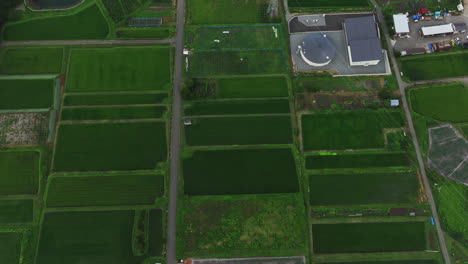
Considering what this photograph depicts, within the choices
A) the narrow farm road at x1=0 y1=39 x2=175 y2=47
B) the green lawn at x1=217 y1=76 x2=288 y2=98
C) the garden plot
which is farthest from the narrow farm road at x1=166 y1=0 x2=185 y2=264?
the garden plot

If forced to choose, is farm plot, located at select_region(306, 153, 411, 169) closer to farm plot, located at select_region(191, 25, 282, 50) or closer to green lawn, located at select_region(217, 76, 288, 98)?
green lawn, located at select_region(217, 76, 288, 98)

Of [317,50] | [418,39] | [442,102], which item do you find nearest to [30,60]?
[317,50]

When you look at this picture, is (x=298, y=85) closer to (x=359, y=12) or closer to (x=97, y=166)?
(x=359, y=12)

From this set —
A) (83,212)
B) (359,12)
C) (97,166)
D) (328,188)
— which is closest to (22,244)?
(83,212)

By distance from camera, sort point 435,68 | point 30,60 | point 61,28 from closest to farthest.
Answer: point 30,60
point 435,68
point 61,28

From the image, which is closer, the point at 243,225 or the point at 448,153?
the point at 243,225

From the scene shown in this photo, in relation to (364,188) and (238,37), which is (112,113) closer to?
(238,37)

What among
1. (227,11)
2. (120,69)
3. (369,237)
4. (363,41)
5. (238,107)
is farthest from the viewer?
(227,11)

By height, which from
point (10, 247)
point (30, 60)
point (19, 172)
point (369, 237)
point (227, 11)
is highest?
point (227, 11)
